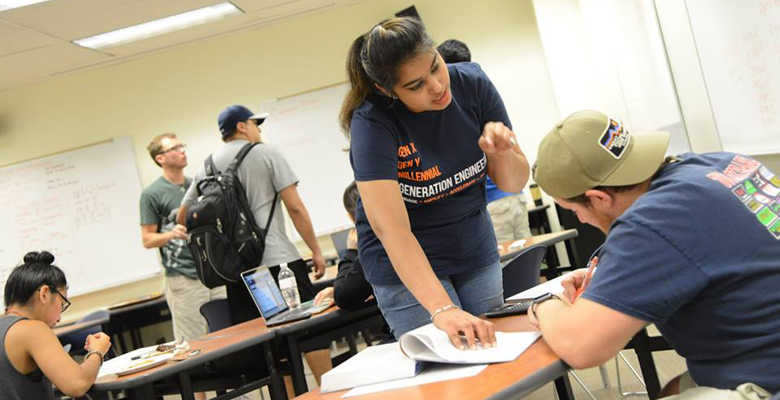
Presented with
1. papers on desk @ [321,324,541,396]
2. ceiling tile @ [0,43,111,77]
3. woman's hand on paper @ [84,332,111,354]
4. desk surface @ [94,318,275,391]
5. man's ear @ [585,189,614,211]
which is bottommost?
desk surface @ [94,318,275,391]

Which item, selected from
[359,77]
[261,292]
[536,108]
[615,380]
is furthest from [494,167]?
[536,108]

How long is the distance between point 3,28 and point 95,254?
258cm

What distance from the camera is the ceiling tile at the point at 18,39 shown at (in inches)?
215

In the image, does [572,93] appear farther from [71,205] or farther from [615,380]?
[71,205]

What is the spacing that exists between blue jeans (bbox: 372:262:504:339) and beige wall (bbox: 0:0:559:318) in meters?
5.23

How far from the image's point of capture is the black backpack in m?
3.39

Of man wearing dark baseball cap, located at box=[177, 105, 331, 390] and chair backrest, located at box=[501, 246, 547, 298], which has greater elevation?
man wearing dark baseball cap, located at box=[177, 105, 331, 390]

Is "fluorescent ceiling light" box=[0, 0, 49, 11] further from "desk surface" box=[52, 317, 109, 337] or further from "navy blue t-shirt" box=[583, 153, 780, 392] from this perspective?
"navy blue t-shirt" box=[583, 153, 780, 392]

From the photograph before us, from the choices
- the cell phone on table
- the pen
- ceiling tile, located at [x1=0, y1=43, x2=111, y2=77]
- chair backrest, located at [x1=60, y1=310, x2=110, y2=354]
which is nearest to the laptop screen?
the cell phone on table

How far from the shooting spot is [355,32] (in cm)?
708

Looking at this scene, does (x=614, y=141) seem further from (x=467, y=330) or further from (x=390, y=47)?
(x=390, y=47)

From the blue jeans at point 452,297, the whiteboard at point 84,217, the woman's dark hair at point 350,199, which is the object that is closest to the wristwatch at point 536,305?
the blue jeans at point 452,297

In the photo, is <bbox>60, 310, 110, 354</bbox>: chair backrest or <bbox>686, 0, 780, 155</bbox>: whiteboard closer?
<bbox>686, 0, 780, 155</bbox>: whiteboard

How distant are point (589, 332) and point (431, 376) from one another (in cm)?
33
